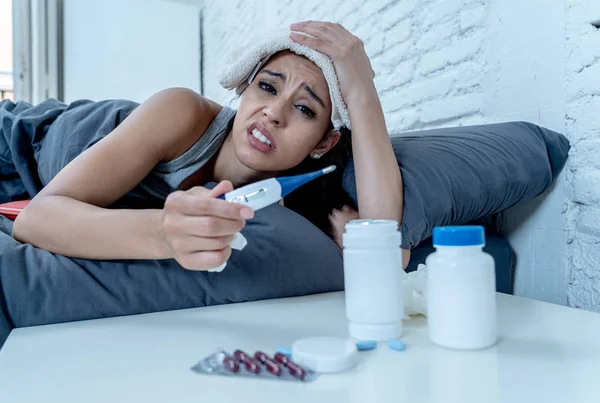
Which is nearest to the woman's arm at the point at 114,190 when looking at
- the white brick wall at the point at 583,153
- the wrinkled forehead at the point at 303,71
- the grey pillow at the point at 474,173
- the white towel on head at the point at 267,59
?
the white towel on head at the point at 267,59

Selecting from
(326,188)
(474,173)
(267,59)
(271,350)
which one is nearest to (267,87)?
(267,59)

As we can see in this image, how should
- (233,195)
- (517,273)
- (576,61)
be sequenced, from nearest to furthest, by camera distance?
(233,195), (576,61), (517,273)

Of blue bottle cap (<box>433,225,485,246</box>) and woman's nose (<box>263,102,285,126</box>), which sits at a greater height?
woman's nose (<box>263,102,285,126</box>)

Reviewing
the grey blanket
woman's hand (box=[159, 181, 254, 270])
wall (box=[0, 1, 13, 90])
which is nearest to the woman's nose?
the grey blanket

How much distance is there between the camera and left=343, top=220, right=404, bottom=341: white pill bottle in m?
0.55

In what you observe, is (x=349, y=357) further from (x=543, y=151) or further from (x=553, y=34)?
(x=553, y=34)

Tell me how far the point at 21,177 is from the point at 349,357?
120 cm

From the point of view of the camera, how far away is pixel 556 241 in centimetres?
100

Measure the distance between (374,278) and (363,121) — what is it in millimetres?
555

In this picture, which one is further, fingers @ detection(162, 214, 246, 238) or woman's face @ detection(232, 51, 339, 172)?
woman's face @ detection(232, 51, 339, 172)

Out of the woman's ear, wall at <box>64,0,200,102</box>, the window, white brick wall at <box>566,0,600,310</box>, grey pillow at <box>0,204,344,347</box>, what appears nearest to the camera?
grey pillow at <box>0,204,344,347</box>

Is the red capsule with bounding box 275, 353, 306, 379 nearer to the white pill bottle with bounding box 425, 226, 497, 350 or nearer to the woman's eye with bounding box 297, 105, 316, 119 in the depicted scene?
the white pill bottle with bounding box 425, 226, 497, 350

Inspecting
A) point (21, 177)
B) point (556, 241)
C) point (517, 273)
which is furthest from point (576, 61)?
point (21, 177)

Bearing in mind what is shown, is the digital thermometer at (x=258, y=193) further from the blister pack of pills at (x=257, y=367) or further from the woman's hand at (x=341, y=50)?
the woman's hand at (x=341, y=50)
